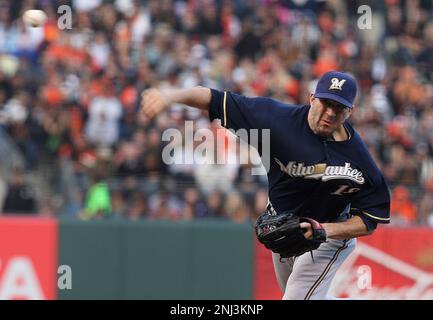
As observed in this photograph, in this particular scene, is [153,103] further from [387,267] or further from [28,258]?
[387,267]

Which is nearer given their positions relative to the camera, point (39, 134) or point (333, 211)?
point (333, 211)

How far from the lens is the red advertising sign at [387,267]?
424 inches

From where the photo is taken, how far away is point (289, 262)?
23.6 feet

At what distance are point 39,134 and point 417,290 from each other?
4.72m

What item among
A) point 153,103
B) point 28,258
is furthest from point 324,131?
point 28,258

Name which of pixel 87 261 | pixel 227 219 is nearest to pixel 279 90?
pixel 227 219

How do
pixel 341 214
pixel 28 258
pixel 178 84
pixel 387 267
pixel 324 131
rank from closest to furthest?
pixel 324 131 → pixel 341 214 → pixel 28 258 → pixel 387 267 → pixel 178 84

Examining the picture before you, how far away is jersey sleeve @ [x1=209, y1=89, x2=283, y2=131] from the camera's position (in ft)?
21.6

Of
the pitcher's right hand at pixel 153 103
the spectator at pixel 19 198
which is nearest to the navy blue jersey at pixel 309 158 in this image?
the pitcher's right hand at pixel 153 103

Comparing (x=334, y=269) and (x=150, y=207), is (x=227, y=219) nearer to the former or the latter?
(x=150, y=207)

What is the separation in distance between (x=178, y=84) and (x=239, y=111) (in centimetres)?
677

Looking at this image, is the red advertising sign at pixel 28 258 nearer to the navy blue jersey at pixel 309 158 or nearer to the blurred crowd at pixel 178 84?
the blurred crowd at pixel 178 84

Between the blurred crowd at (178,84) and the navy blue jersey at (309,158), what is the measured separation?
4202 mm

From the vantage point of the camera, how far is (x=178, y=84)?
43.8 ft
